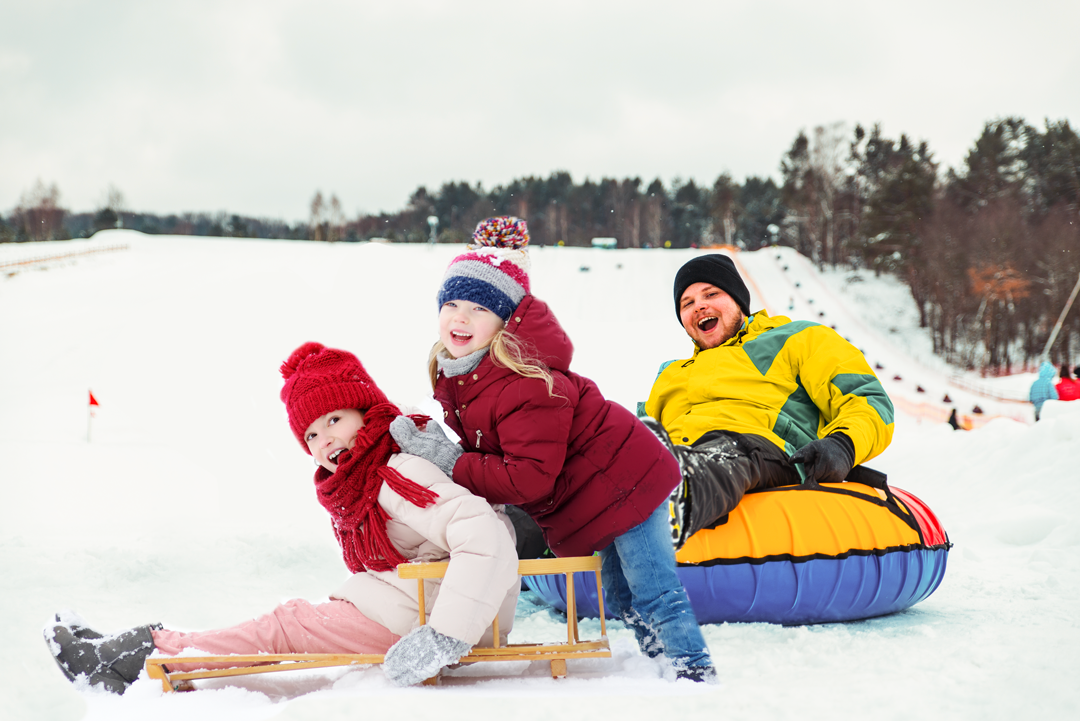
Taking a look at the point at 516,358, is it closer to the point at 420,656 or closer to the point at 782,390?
the point at 420,656

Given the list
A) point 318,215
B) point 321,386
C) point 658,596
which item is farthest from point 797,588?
point 318,215

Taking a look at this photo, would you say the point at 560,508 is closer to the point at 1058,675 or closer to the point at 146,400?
the point at 1058,675

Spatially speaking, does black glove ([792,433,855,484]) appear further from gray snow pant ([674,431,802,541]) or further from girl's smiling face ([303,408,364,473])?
girl's smiling face ([303,408,364,473])

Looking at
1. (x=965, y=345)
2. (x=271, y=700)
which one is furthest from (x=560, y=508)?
(x=965, y=345)

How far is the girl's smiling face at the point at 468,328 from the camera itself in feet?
7.74

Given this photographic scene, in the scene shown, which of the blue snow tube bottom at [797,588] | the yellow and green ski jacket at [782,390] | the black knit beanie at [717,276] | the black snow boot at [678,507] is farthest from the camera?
the black knit beanie at [717,276]

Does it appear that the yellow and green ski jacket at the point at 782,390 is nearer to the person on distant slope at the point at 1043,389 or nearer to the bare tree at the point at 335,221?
the person on distant slope at the point at 1043,389

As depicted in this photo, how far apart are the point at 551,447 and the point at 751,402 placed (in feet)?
5.22

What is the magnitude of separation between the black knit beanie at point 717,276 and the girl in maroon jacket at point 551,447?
1524mm

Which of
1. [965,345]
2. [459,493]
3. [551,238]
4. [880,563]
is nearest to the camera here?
[459,493]

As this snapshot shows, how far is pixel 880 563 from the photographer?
2941 millimetres

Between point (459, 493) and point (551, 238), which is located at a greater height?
point (551, 238)

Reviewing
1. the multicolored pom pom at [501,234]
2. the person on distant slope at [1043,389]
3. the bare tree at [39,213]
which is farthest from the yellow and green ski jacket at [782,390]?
the bare tree at [39,213]

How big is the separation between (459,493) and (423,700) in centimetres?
56
